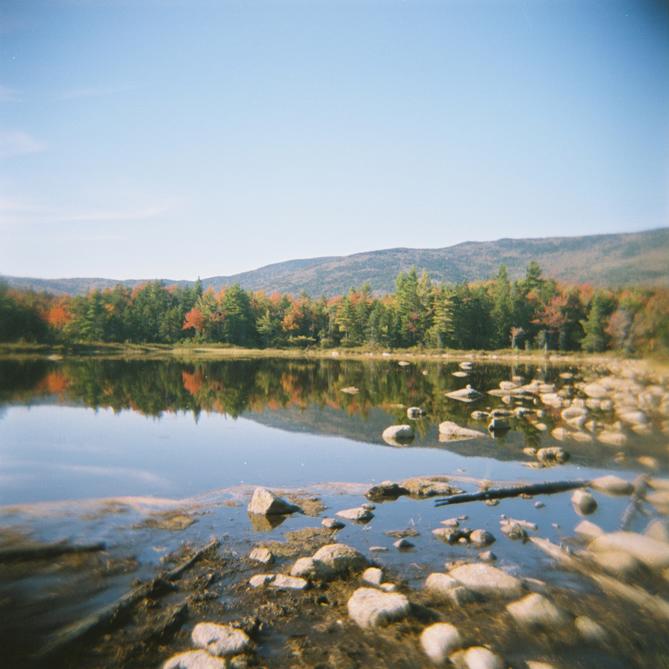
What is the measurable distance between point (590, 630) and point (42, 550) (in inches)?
239

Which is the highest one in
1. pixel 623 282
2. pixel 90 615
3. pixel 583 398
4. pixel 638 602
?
pixel 623 282

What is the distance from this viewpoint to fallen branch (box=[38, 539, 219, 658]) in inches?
167

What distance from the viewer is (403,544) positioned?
6.47m

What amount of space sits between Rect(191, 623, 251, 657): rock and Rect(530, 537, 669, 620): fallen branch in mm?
3726

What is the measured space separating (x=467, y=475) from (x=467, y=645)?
239 inches

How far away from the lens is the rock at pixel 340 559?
5668mm

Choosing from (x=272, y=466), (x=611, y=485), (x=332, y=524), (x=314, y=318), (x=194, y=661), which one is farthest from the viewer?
(x=314, y=318)

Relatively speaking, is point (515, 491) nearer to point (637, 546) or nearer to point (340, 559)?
point (637, 546)

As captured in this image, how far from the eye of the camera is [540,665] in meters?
3.99

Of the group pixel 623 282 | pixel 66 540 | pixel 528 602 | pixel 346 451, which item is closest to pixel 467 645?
pixel 528 602

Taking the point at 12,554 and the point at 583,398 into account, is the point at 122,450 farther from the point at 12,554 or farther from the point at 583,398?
the point at 583,398

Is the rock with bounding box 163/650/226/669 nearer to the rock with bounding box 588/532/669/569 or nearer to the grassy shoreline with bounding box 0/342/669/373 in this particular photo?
the rock with bounding box 588/532/669/569

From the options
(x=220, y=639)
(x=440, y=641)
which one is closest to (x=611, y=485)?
(x=440, y=641)

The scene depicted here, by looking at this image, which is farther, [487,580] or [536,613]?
[487,580]
